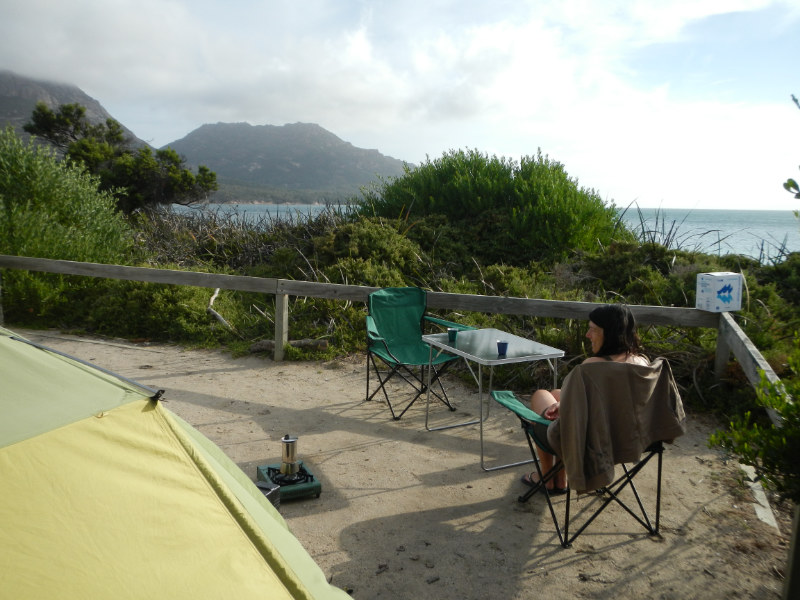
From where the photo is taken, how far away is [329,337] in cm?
703

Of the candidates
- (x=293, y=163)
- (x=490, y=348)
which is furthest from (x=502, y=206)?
(x=293, y=163)

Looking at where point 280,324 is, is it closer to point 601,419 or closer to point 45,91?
point 601,419

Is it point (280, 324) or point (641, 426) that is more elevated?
point (641, 426)

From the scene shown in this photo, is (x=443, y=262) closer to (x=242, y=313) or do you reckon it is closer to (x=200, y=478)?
(x=242, y=313)

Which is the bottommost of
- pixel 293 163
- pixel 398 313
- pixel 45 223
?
pixel 398 313

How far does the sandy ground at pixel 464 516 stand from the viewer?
2.72 meters

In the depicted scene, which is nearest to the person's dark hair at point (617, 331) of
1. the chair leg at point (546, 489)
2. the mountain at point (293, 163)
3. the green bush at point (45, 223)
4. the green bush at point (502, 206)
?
the chair leg at point (546, 489)

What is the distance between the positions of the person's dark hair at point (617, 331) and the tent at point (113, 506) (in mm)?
1862

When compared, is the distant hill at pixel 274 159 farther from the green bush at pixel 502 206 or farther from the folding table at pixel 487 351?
the folding table at pixel 487 351

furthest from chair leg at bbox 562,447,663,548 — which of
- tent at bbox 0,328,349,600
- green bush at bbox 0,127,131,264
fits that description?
green bush at bbox 0,127,131,264

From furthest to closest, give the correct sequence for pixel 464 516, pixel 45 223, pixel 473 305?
pixel 45 223 < pixel 473 305 < pixel 464 516

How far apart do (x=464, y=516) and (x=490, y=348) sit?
1466 mm

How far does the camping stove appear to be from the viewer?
344 centimetres

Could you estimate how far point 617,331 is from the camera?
3117 mm
